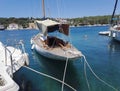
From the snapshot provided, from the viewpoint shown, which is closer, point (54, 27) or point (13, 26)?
point (54, 27)

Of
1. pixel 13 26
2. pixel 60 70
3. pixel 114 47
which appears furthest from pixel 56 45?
pixel 13 26

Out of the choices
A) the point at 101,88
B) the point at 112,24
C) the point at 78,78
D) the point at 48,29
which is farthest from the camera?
the point at 112,24

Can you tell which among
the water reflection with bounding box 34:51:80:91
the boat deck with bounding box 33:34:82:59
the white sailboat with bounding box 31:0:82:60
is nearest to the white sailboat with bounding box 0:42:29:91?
the water reflection with bounding box 34:51:80:91

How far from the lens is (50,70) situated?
66.2ft

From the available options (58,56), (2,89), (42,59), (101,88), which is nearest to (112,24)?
(42,59)

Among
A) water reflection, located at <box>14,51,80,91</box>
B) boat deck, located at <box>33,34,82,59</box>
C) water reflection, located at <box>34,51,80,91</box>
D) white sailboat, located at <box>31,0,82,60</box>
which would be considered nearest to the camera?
water reflection, located at <box>14,51,80,91</box>

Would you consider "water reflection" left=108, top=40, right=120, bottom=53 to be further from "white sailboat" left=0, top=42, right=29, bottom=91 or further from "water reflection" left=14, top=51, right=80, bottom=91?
"white sailboat" left=0, top=42, right=29, bottom=91

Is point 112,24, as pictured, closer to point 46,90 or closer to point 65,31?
point 65,31

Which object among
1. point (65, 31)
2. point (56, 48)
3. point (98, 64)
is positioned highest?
point (65, 31)

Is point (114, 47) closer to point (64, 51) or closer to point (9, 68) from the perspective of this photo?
point (64, 51)

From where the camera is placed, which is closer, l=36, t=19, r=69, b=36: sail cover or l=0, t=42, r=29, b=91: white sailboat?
l=0, t=42, r=29, b=91: white sailboat

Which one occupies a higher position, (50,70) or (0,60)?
(0,60)

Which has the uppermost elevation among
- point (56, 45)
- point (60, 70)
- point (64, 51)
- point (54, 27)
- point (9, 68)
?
point (54, 27)

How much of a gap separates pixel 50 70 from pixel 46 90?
558 centimetres
